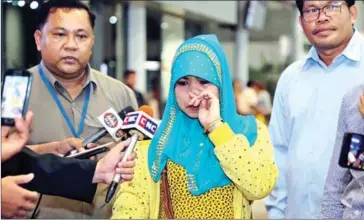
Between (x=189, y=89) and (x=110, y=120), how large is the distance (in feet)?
1.30

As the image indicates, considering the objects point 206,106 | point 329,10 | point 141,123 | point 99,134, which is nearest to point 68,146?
point 99,134

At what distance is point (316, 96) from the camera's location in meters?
2.88

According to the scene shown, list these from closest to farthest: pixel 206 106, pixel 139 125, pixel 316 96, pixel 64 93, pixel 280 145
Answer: pixel 206 106 < pixel 139 125 < pixel 64 93 < pixel 316 96 < pixel 280 145

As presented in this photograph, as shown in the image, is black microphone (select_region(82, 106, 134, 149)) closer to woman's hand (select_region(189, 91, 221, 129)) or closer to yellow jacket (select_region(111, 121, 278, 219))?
yellow jacket (select_region(111, 121, 278, 219))

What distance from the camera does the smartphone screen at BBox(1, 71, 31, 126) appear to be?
6.81 feet

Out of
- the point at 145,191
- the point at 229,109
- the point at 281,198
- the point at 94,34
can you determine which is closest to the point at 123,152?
the point at 145,191

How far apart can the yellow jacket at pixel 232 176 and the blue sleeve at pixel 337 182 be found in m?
0.30

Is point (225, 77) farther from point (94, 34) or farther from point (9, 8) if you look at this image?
point (9, 8)

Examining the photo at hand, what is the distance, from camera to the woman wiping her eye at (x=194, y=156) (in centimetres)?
219

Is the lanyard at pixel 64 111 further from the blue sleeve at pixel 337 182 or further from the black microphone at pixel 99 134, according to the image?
the blue sleeve at pixel 337 182

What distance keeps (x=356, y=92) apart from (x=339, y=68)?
47 cm

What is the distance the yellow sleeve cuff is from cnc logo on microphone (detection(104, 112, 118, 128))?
47 cm

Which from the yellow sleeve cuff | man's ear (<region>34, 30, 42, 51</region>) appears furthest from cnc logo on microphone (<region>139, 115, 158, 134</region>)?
man's ear (<region>34, 30, 42, 51</region>)

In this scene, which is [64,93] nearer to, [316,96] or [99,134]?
[99,134]
